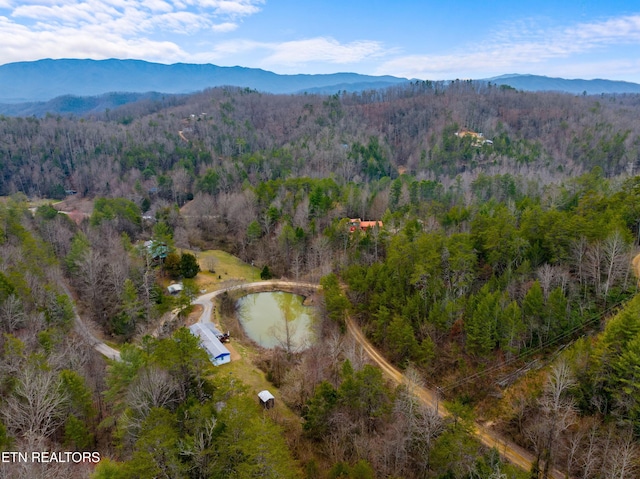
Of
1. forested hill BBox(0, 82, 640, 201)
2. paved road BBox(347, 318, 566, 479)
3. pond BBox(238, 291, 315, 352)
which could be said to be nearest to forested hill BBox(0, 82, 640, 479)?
paved road BBox(347, 318, 566, 479)

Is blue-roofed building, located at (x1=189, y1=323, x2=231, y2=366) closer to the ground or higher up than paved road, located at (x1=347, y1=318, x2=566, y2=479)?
higher up

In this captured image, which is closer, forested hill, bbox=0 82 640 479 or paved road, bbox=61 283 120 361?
forested hill, bbox=0 82 640 479

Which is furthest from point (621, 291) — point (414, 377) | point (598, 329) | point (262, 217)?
point (262, 217)

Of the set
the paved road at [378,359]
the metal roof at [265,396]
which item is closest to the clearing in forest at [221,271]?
the paved road at [378,359]

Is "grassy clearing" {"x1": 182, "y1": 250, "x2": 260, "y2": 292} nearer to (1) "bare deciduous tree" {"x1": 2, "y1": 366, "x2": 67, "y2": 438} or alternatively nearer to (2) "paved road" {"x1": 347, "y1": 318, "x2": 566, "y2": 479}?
(2) "paved road" {"x1": 347, "y1": 318, "x2": 566, "y2": 479}

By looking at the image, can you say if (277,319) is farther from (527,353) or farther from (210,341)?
(527,353)

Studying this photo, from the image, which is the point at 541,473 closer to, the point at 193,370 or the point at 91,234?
the point at 193,370

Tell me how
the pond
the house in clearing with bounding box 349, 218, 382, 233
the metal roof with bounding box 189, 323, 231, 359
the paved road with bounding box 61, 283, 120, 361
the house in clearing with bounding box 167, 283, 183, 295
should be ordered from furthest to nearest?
the house in clearing with bounding box 349, 218, 382, 233, the house in clearing with bounding box 167, 283, 183, 295, the pond, the paved road with bounding box 61, 283, 120, 361, the metal roof with bounding box 189, 323, 231, 359

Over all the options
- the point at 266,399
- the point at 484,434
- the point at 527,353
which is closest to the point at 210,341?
the point at 266,399
